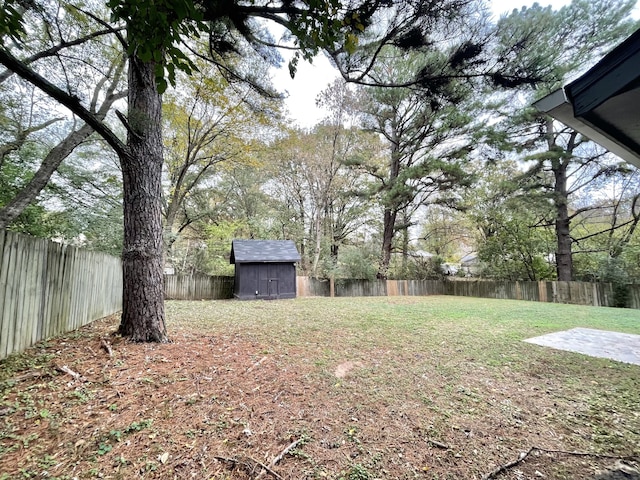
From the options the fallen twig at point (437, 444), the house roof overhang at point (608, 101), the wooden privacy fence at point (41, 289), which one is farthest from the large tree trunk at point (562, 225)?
the wooden privacy fence at point (41, 289)

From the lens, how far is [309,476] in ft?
4.88

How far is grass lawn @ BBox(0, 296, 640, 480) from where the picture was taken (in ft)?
5.08

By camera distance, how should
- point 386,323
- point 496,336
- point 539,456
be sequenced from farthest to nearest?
point 386,323, point 496,336, point 539,456

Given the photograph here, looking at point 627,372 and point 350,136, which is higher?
point 350,136

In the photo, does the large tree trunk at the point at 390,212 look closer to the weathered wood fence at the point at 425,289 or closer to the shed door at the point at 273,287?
the weathered wood fence at the point at 425,289

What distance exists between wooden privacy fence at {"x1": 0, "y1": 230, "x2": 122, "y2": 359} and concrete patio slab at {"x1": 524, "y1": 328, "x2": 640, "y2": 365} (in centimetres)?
656

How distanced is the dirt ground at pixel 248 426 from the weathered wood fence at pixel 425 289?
9.15 m

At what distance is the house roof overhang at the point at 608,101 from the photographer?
1.69 meters

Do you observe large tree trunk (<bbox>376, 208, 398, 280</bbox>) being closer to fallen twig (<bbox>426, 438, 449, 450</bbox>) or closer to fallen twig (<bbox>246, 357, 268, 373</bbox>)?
fallen twig (<bbox>246, 357, 268, 373</bbox>)

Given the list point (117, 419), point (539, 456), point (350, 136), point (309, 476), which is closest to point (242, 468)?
point (309, 476)

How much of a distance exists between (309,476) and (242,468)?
37 centimetres

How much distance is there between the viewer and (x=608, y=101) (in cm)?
190

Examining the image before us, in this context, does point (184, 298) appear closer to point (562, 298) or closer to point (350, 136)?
point (350, 136)

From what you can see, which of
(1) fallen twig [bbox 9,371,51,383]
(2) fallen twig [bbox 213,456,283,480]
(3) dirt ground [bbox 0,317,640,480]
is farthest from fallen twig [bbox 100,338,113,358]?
(2) fallen twig [bbox 213,456,283,480]
